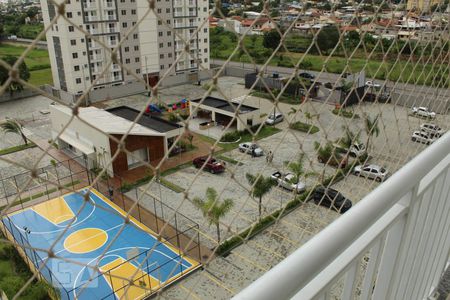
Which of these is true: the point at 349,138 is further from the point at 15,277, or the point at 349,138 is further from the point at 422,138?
the point at 15,277

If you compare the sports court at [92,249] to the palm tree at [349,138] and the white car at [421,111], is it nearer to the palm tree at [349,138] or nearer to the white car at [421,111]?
the palm tree at [349,138]

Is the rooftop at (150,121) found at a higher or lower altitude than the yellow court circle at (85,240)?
higher

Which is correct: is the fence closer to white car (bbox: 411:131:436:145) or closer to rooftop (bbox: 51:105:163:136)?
rooftop (bbox: 51:105:163:136)

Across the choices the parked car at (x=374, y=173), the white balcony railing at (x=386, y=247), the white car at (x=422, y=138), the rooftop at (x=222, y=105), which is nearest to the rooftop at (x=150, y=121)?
the rooftop at (x=222, y=105)

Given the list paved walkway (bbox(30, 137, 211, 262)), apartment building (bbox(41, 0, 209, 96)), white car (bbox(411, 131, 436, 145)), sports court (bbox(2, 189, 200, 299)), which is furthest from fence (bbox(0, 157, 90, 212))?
white car (bbox(411, 131, 436, 145))

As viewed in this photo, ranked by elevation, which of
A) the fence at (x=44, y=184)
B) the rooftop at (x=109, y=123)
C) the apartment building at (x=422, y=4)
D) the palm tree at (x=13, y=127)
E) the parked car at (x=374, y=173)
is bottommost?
the fence at (x=44, y=184)

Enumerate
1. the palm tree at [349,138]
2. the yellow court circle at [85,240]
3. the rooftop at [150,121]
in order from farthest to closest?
the rooftop at [150,121]
the yellow court circle at [85,240]
the palm tree at [349,138]

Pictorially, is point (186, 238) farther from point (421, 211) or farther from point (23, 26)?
point (23, 26)

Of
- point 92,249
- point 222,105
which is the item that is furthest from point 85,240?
point 222,105
